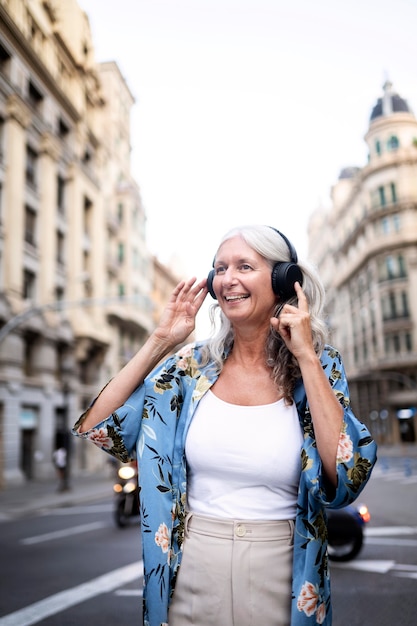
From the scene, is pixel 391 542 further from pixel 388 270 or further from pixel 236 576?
pixel 388 270

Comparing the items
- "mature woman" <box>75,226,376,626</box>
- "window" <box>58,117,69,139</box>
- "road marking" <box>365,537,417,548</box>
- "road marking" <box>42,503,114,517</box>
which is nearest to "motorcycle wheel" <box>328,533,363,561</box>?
"road marking" <box>365,537,417,548</box>

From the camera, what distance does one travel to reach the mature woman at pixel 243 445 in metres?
1.85

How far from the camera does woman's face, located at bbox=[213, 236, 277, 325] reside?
2.17 meters

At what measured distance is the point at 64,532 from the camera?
11047 millimetres

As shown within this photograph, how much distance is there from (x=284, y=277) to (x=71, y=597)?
15.9ft

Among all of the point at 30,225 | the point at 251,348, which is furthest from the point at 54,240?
the point at 251,348

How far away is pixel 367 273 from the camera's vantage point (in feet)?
192

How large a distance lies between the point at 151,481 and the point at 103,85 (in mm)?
42560

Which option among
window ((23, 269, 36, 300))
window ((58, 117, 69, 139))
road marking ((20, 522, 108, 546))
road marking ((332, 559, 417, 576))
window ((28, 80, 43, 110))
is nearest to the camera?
road marking ((332, 559, 417, 576))

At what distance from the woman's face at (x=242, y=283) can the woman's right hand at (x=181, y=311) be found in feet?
0.37

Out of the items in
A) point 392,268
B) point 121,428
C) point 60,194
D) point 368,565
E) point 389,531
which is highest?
point 392,268

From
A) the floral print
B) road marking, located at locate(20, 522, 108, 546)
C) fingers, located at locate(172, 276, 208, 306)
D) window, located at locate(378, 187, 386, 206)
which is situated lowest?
road marking, located at locate(20, 522, 108, 546)

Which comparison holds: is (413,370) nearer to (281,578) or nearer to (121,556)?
(121,556)

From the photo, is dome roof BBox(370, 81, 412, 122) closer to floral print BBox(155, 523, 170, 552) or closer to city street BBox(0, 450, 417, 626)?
city street BBox(0, 450, 417, 626)
